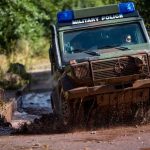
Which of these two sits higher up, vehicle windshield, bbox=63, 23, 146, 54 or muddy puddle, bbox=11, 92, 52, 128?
vehicle windshield, bbox=63, 23, 146, 54

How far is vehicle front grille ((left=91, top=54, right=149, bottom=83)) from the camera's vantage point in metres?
10.5

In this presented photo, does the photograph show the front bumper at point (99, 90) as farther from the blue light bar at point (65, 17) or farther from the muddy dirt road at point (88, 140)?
the blue light bar at point (65, 17)

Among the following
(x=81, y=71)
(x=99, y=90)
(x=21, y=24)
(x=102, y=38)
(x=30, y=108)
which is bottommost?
(x=99, y=90)

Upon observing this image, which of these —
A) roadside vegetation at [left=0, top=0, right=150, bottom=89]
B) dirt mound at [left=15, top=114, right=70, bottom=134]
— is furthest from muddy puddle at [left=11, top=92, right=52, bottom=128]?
roadside vegetation at [left=0, top=0, right=150, bottom=89]

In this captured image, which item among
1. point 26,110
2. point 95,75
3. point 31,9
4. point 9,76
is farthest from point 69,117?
point 31,9

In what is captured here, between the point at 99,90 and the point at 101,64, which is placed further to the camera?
the point at 101,64

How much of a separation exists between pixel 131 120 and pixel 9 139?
2.27 metres

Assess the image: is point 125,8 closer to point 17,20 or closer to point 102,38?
point 102,38

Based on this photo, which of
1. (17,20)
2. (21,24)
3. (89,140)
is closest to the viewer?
(89,140)

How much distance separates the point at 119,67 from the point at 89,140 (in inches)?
59.7

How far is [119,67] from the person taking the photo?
10.5 m

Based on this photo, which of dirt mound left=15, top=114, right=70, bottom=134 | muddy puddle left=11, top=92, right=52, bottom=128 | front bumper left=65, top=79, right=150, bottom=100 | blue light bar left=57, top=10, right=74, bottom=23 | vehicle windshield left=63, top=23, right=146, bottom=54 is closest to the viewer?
front bumper left=65, top=79, right=150, bottom=100

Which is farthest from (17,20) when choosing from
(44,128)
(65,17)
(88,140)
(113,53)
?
(88,140)

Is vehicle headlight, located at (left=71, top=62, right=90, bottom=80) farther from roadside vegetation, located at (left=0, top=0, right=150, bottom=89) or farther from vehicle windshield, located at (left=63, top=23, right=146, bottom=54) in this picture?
roadside vegetation, located at (left=0, top=0, right=150, bottom=89)
